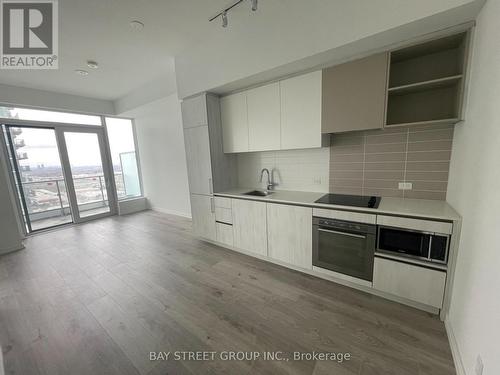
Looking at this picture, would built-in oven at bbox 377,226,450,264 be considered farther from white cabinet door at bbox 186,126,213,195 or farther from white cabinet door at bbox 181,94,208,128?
white cabinet door at bbox 181,94,208,128

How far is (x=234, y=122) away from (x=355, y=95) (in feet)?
5.45

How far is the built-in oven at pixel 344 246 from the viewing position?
6.38 feet

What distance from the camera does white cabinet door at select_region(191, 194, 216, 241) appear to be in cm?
328

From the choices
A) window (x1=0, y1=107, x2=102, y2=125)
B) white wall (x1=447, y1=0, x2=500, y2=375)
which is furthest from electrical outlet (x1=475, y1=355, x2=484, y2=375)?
window (x1=0, y1=107, x2=102, y2=125)

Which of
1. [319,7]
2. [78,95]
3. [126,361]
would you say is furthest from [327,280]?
[78,95]

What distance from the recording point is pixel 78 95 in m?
4.63

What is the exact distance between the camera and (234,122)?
302 centimetres

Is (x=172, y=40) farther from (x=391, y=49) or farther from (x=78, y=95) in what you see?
(x=78, y=95)

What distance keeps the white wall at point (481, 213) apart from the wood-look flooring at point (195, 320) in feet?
1.32

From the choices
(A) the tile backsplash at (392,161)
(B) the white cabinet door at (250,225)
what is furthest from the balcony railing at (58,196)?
(A) the tile backsplash at (392,161)

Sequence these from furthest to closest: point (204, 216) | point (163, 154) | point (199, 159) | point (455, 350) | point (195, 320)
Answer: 1. point (163, 154)
2. point (204, 216)
3. point (199, 159)
4. point (195, 320)
5. point (455, 350)

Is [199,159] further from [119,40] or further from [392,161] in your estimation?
[392,161]

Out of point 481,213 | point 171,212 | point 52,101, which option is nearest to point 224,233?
point 481,213

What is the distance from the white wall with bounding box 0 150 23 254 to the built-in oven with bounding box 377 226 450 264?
5765mm
